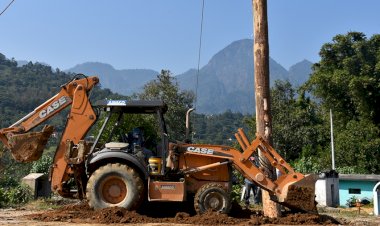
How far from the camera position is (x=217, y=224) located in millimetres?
10062

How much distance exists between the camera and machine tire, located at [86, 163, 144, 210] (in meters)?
10.6

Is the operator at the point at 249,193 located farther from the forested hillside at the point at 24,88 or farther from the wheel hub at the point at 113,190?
the forested hillside at the point at 24,88

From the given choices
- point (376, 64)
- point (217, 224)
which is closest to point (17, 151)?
point (217, 224)

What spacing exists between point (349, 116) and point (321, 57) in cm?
523

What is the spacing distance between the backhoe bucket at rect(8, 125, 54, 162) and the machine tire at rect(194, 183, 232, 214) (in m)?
3.54

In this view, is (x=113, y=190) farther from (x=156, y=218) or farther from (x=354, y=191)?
(x=354, y=191)

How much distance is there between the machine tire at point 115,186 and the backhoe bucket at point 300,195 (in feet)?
9.52

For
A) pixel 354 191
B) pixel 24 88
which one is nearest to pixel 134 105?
pixel 354 191

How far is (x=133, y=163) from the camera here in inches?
423

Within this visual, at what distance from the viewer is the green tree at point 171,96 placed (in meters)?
36.8

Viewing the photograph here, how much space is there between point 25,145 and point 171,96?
27039mm

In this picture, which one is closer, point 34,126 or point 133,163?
point 133,163

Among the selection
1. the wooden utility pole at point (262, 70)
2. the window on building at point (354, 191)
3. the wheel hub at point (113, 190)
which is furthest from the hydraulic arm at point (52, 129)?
the window on building at point (354, 191)

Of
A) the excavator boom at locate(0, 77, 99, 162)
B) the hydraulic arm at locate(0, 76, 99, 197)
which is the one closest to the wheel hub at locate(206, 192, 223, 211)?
the hydraulic arm at locate(0, 76, 99, 197)
